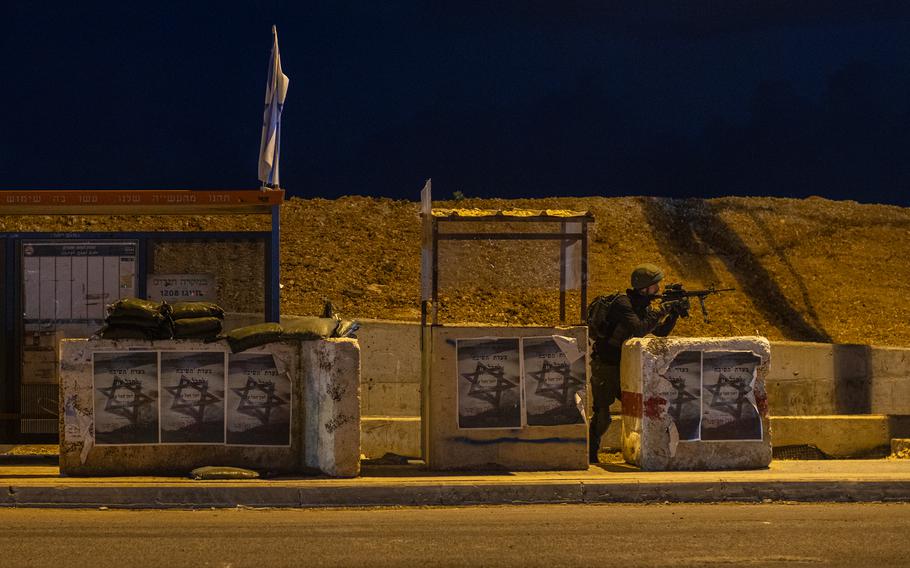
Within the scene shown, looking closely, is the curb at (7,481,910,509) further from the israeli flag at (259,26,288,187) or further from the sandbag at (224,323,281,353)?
the israeli flag at (259,26,288,187)

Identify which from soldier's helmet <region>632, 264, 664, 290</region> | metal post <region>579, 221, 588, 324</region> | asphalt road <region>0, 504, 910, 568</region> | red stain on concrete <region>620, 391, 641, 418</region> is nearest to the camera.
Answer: asphalt road <region>0, 504, 910, 568</region>

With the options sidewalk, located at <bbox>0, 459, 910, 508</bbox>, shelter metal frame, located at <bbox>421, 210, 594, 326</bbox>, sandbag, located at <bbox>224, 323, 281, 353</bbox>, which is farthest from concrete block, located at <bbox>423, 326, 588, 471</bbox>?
sandbag, located at <bbox>224, 323, 281, 353</bbox>

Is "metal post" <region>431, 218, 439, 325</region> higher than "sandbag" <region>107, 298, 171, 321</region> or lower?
higher

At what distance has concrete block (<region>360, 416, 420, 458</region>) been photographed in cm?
1420

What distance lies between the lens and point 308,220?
2698cm

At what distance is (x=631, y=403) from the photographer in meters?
11.8

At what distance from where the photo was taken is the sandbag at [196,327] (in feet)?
36.3

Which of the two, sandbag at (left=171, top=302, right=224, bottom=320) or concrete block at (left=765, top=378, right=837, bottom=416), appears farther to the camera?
concrete block at (left=765, top=378, right=837, bottom=416)

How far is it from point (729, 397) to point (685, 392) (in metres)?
0.44

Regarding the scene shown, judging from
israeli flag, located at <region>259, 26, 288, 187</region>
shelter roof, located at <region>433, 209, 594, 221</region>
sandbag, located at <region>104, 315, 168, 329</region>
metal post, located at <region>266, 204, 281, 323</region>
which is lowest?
sandbag, located at <region>104, 315, 168, 329</region>

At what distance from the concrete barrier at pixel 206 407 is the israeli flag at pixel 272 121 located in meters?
2.72

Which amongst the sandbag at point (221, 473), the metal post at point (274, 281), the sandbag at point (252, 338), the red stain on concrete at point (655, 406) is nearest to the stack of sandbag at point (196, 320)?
the sandbag at point (252, 338)

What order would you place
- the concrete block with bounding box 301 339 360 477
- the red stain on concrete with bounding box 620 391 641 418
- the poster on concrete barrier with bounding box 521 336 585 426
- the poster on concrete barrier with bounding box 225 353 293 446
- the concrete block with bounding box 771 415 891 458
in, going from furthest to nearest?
1. the concrete block with bounding box 771 415 891 458
2. the red stain on concrete with bounding box 620 391 641 418
3. the poster on concrete barrier with bounding box 521 336 585 426
4. the poster on concrete barrier with bounding box 225 353 293 446
5. the concrete block with bounding box 301 339 360 477

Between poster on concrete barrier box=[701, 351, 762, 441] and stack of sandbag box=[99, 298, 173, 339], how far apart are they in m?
4.85
